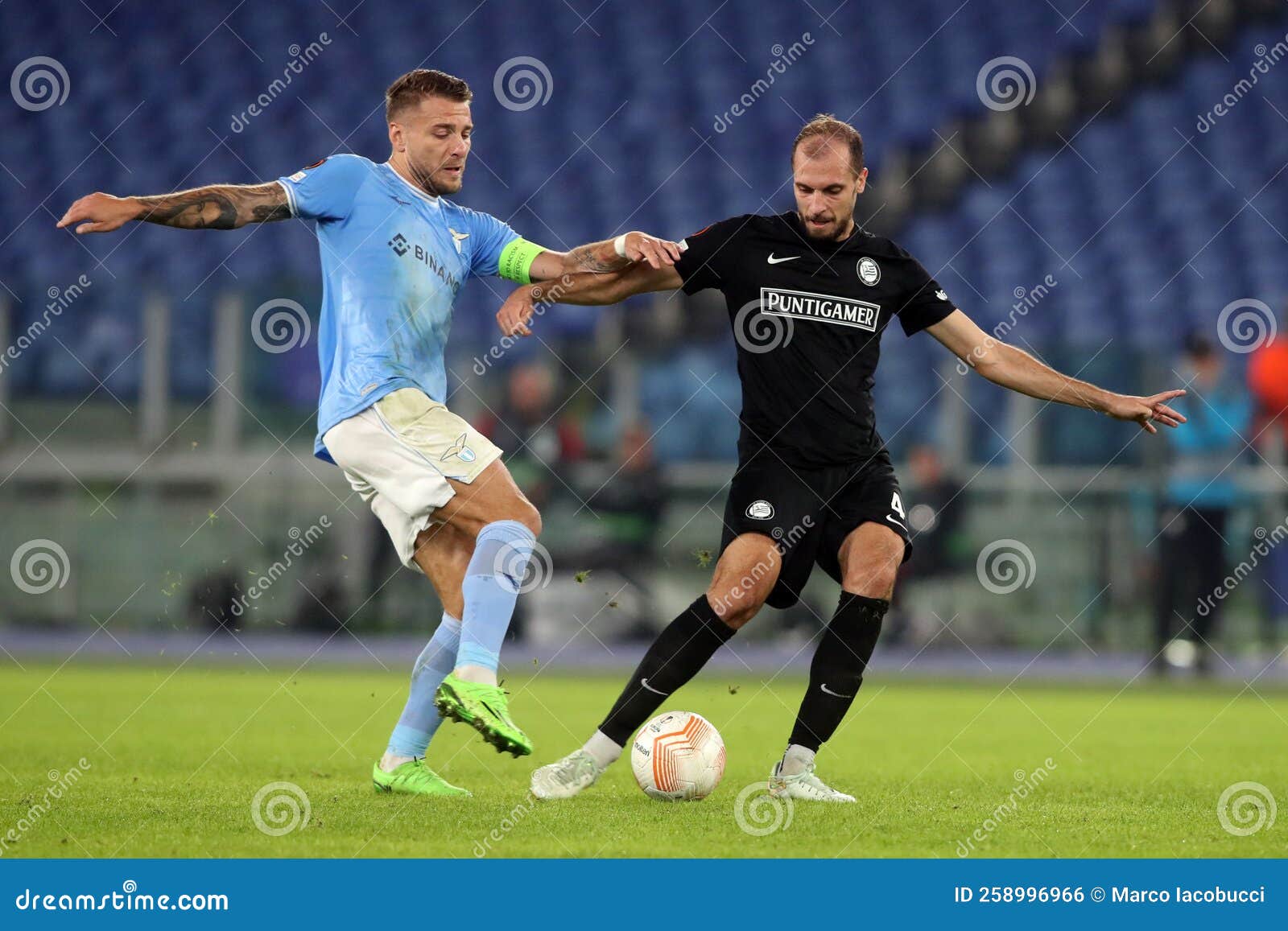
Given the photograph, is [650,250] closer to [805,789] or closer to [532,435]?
[805,789]

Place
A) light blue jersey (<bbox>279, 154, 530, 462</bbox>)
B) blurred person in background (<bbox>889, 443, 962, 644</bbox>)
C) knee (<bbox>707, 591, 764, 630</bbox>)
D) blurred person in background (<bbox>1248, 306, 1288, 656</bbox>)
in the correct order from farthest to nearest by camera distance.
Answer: blurred person in background (<bbox>889, 443, 962, 644</bbox>) → blurred person in background (<bbox>1248, 306, 1288, 656</bbox>) → knee (<bbox>707, 591, 764, 630</bbox>) → light blue jersey (<bbox>279, 154, 530, 462</bbox>)

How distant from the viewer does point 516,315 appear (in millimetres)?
4918

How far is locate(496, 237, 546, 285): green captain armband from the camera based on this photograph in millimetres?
5242

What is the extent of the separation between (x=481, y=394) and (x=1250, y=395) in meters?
6.05

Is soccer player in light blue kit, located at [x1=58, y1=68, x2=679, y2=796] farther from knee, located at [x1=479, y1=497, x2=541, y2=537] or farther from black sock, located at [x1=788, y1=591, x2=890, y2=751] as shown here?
black sock, located at [x1=788, y1=591, x2=890, y2=751]

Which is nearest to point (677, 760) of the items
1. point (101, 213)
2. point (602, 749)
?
point (602, 749)

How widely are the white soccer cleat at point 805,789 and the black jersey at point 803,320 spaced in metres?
1.05

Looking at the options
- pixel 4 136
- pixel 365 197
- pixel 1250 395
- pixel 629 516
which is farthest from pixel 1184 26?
pixel 365 197

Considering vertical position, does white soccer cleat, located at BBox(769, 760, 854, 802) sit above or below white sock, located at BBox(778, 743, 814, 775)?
below

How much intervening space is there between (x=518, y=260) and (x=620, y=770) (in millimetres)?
2143

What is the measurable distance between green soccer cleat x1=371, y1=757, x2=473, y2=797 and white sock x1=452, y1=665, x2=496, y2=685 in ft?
2.25

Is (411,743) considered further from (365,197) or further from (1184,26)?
(1184,26)

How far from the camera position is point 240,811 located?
14.6ft

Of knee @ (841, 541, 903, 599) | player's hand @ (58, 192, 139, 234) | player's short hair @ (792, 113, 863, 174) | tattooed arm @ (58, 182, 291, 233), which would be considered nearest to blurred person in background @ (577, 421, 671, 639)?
knee @ (841, 541, 903, 599)
